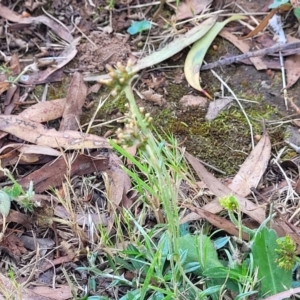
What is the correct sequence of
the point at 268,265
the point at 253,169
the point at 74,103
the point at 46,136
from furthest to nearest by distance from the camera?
the point at 74,103 → the point at 46,136 → the point at 253,169 → the point at 268,265

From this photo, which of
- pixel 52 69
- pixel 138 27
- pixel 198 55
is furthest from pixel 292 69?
pixel 52 69

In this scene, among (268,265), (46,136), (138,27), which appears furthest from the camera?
(138,27)

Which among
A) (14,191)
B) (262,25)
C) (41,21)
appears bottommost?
(14,191)

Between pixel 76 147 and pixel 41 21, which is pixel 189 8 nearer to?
pixel 41 21

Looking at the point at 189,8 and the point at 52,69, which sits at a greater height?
the point at 189,8

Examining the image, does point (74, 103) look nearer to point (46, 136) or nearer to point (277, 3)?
point (46, 136)

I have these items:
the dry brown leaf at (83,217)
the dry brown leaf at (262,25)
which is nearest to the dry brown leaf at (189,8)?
the dry brown leaf at (262,25)

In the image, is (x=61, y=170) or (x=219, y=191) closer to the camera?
(x=219, y=191)

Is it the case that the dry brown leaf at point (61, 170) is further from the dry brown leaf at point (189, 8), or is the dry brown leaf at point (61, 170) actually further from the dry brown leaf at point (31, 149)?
the dry brown leaf at point (189, 8)

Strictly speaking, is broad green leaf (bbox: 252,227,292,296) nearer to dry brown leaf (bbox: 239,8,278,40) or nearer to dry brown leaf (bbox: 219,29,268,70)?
dry brown leaf (bbox: 219,29,268,70)
